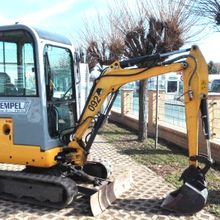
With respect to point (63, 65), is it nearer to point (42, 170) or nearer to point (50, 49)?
point (50, 49)

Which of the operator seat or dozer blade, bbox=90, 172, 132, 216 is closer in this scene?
dozer blade, bbox=90, 172, 132, 216

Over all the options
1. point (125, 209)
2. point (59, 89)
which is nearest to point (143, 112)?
point (59, 89)

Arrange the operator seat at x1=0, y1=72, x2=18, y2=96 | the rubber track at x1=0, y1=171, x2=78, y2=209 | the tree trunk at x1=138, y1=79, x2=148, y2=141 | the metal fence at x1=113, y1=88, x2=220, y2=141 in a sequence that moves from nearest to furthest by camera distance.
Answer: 1. the rubber track at x1=0, y1=171, x2=78, y2=209
2. the operator seat at x1=0, y1=72, x2=18, y2=96
3. the metal fence at x1=113, y1=88, x2=220, y2=141
4. the tree trunk at x1=138, y1=79, x2=148, y2=141

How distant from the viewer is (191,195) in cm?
605

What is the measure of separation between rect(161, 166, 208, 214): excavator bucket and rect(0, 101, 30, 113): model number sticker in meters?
2.57

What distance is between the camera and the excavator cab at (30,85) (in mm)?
6414

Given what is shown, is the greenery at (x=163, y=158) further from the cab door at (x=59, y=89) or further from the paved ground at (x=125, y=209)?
the cab door at (x=59, y=89)

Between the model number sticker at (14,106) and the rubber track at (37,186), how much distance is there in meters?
1.00

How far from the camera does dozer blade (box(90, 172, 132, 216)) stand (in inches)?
244

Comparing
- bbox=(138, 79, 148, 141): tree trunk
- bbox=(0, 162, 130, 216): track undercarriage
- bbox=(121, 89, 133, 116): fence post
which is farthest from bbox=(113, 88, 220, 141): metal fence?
bbox=(0, 162, 130, 216): track undercarriage

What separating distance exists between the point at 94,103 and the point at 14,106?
4.01 feet

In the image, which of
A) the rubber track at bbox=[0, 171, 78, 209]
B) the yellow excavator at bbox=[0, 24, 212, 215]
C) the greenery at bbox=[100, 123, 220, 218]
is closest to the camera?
the yellow excavator at bbox=[0, 24, 212, 215]

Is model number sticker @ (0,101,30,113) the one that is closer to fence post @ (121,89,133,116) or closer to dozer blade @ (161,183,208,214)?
dozer blade @ (161,183,208,214)

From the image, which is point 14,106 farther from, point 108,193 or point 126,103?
point 126,103
